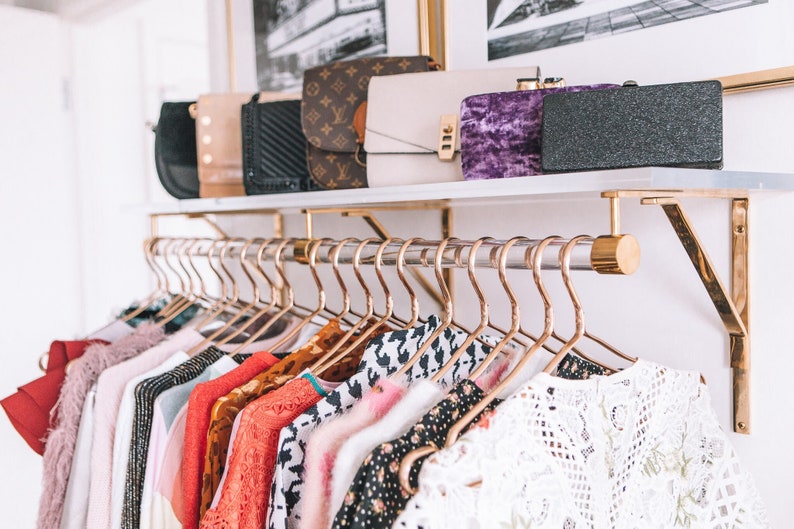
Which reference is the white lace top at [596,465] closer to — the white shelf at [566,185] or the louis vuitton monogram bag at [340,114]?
the white shelf at [566,185]

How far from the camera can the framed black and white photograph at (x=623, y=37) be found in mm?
788

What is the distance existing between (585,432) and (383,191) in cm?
33

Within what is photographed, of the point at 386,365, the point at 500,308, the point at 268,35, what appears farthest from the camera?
the point at 268,35

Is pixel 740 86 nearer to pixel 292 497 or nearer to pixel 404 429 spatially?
pixel 404 429


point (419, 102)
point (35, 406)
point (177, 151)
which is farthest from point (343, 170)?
point (35, 406)

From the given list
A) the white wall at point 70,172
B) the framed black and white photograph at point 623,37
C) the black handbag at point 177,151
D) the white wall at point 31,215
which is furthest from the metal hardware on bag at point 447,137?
the white wall at point 31,215

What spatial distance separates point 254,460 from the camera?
68 cm

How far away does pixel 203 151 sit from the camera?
1.22 m

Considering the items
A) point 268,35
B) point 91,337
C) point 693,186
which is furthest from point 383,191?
point 268,35

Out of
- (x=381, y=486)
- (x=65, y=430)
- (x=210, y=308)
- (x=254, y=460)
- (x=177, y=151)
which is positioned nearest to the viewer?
(x=381, y=486)

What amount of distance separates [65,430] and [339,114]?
58 cm

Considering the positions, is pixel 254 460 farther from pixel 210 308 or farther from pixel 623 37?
pixel 623 37

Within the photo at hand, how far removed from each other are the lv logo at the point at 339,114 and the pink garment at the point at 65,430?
1.52 ft

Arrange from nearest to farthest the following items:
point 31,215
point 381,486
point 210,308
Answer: point 381,486 → point 210,308 → point 31,215
